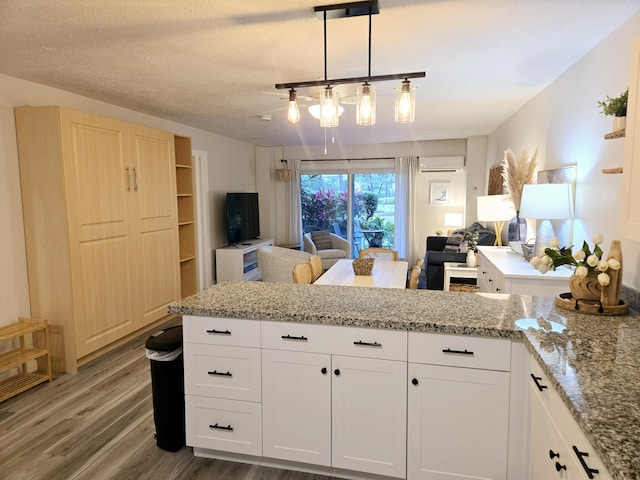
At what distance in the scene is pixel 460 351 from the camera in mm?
1748

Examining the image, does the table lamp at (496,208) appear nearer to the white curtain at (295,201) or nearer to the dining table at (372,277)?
the dining table at (372,277)

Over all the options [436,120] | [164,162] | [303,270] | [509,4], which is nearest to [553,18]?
[509,4]

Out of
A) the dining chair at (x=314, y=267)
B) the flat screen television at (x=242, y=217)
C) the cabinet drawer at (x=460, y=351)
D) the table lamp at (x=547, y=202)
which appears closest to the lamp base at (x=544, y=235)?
the table lamp at (x=547, y=202)

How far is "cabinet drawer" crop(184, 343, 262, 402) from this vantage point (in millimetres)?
2021

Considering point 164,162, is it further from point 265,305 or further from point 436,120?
point 436,120

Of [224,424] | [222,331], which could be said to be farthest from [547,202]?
[224,424]

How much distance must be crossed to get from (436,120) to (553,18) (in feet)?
10.1

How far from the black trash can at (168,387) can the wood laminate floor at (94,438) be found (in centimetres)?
10

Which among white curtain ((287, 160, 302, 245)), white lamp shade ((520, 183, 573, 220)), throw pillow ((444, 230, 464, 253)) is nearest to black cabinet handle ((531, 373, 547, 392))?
white lamp shade ((520, 183, 573, 220))

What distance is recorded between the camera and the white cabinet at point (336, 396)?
1.85m

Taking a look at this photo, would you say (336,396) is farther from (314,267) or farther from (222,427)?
(314,267)

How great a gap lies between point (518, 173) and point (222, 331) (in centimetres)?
308

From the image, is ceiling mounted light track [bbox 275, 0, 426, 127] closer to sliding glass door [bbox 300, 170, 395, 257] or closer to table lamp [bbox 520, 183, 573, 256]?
table lamp [bbox 520, 183, 573, 256]

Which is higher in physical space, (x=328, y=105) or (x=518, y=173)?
(x=328, y=105)
